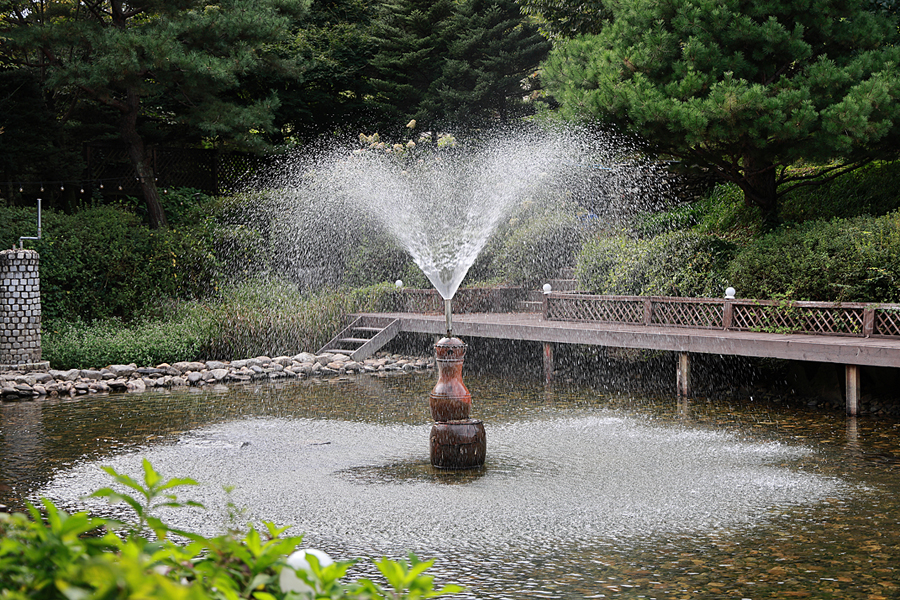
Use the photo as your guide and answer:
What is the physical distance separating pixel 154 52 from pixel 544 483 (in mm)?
13219

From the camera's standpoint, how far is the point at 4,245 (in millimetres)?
16328

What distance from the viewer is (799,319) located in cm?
1170

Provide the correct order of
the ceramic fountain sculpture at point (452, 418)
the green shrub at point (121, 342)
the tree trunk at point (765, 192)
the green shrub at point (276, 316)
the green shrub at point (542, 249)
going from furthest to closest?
the green shrub at point (542, 249)
the green shrub at point (276, 316)
the tree trunk at point (765, 192)
the green shrub at point (121, 342)
the ceramic fountain sculpture at point (452, 418)

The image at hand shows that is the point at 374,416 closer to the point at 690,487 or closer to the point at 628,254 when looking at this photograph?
the point at 690,487

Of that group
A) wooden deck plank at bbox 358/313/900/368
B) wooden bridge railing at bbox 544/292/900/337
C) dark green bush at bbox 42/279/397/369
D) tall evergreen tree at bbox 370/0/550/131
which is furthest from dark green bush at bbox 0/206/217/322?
tall evergreen tree at bbox 370/0/550/131

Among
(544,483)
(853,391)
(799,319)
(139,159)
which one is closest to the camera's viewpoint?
(544,483)

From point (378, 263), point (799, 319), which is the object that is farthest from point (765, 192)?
point (378, 263)

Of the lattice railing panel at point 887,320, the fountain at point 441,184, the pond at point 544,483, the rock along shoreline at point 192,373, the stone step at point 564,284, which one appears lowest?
the pond at point 544,483

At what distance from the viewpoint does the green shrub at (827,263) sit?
11.4m

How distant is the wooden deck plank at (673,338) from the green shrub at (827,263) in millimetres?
913

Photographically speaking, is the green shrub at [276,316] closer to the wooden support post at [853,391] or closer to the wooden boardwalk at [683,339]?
the wooden boardwalk at [683,339]

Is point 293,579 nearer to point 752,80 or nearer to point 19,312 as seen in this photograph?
point 752,80

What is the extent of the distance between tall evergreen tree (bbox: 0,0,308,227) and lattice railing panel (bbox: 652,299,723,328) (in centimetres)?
1011

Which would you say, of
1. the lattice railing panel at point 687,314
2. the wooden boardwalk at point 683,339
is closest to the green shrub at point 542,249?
the wooden boardwalk at point 683,339
